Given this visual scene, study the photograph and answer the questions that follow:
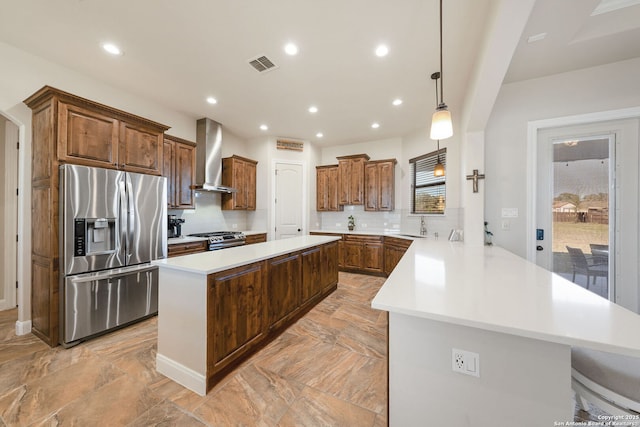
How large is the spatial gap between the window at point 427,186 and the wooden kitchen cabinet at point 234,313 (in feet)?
12.2

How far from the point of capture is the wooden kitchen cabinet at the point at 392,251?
4426mm

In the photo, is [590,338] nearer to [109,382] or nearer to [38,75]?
[109,382]

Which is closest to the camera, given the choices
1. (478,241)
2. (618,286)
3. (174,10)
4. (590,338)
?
(590,338)

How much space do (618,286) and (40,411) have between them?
5.29m

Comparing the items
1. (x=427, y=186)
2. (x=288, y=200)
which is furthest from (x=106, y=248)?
(x=427, y=186)

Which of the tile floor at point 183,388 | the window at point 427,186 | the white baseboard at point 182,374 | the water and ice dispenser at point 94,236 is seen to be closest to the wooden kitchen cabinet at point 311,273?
the tile floor at point 183,388

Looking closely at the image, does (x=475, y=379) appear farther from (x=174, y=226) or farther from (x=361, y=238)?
(x=174, y=226)

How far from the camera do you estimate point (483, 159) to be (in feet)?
9.90

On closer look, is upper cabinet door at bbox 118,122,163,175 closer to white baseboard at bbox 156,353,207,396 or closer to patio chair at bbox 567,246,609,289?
white baseboard at bbox 156,353,207,396

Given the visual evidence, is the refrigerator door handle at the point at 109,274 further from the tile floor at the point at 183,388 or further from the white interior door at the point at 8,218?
the white interior door at the point at 8,218

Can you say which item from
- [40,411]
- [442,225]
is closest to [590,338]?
[40,411]

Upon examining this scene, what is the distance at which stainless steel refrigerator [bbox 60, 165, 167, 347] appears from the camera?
2246mm

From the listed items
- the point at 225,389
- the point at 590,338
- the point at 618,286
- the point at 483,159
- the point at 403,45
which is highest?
the point at 403,45

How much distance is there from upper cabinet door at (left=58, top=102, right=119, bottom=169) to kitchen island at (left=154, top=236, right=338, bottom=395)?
5.09 ft
